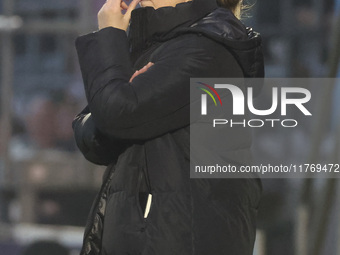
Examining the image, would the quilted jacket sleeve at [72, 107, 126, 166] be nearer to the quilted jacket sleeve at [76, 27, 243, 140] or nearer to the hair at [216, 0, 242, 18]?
the quilted jacket sleeve at [76, 27, 243, 140]

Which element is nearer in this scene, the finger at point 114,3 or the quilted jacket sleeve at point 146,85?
the quilted jacket sleeve at point 146,85

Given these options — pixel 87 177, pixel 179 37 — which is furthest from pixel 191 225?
pixel 87 177

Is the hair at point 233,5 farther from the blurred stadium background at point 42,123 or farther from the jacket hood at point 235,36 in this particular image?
the blurred stadium background at point 42,123

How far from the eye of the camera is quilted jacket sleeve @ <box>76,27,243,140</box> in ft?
5.50

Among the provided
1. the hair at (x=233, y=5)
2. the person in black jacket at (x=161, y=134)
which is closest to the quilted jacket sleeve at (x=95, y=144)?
the person in black jacket at (x=161, y=134)

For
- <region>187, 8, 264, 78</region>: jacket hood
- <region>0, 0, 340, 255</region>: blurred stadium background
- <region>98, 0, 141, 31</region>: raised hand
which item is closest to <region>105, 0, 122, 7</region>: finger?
<region>98, 0, 141, 31</region>: raised hand

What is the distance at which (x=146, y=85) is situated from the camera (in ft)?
5.51

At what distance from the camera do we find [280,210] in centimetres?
418

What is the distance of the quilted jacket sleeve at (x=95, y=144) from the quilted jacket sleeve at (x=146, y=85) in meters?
0.10

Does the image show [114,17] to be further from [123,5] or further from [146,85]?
[146,85]

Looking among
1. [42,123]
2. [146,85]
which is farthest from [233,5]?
[42,123]

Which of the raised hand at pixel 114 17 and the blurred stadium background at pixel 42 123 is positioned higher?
the raised hand at pixel 114 17

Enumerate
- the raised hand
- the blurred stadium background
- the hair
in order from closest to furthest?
the raised hand < the hair < the blurred stadium background

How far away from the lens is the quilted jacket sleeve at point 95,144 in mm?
1809
